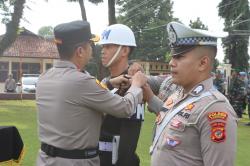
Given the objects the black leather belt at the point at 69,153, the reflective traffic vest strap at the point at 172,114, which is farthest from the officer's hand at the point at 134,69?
the reflective traffic vest strap at the point at 172,114

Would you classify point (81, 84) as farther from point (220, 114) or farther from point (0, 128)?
point (0, 128)

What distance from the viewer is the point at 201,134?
2.04m

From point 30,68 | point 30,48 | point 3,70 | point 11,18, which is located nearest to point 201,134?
point 11,18

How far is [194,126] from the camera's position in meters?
2.07

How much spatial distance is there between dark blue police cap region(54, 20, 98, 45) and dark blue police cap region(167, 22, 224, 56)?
2.31ft

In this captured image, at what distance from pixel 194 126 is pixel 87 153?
94 centimetres

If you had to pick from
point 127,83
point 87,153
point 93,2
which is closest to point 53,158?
point 87,153

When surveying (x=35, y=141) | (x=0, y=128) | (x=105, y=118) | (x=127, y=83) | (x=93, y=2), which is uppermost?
(x=93, y=2)

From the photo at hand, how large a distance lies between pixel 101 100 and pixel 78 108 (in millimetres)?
146

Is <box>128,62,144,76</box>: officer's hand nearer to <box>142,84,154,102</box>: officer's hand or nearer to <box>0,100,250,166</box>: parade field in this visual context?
<box>142,84,154,102</box>: officer's hand

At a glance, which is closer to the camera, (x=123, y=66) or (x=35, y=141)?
(x=123, y=66)

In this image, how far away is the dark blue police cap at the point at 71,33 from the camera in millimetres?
2848

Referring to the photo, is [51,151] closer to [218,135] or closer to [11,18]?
[218,135]

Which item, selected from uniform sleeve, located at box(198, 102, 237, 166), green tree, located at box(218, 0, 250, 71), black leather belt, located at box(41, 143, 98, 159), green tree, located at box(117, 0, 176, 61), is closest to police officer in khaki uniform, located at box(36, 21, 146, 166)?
black leather belt, located at box(41, 143, 98, 159)
